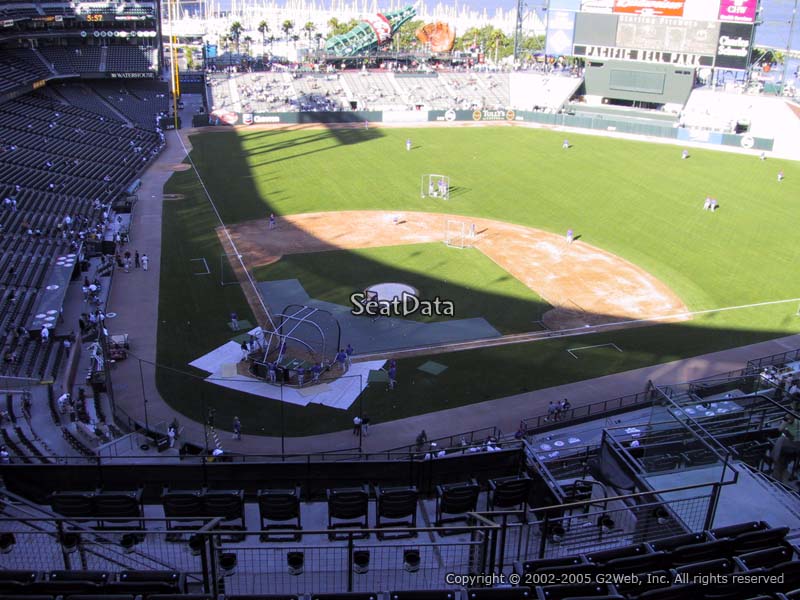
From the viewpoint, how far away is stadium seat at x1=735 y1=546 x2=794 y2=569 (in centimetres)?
1125

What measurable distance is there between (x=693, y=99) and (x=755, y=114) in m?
7.56

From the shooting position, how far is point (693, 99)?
277ft

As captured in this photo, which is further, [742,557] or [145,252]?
[145,252]

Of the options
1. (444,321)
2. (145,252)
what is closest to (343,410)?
(444,321)

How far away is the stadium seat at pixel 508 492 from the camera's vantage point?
16.3 m

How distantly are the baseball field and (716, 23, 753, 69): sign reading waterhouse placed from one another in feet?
43.8

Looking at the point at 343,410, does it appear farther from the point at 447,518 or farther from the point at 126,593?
the point at 126,593

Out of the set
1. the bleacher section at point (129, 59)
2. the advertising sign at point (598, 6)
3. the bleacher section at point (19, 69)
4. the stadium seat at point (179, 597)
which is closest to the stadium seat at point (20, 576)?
the stadium seat at point (179, 597)

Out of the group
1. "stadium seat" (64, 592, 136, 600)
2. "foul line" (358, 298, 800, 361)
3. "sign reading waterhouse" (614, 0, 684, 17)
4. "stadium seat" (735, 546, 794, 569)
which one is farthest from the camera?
"sign reading waterhouse" (614, 0, 684, 17)

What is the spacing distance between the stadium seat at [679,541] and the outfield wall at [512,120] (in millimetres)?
Answer: 73482

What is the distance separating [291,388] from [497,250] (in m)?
20.2

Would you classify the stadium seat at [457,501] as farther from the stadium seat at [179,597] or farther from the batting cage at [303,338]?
the batting cage at [303,338]

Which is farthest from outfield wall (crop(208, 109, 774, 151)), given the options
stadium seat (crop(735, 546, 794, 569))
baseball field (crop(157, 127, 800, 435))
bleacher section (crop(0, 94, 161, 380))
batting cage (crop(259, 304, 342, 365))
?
stadium seat (crop(735, 546, 794, 569))

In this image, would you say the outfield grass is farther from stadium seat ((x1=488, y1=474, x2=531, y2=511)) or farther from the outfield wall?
the outfield wall
